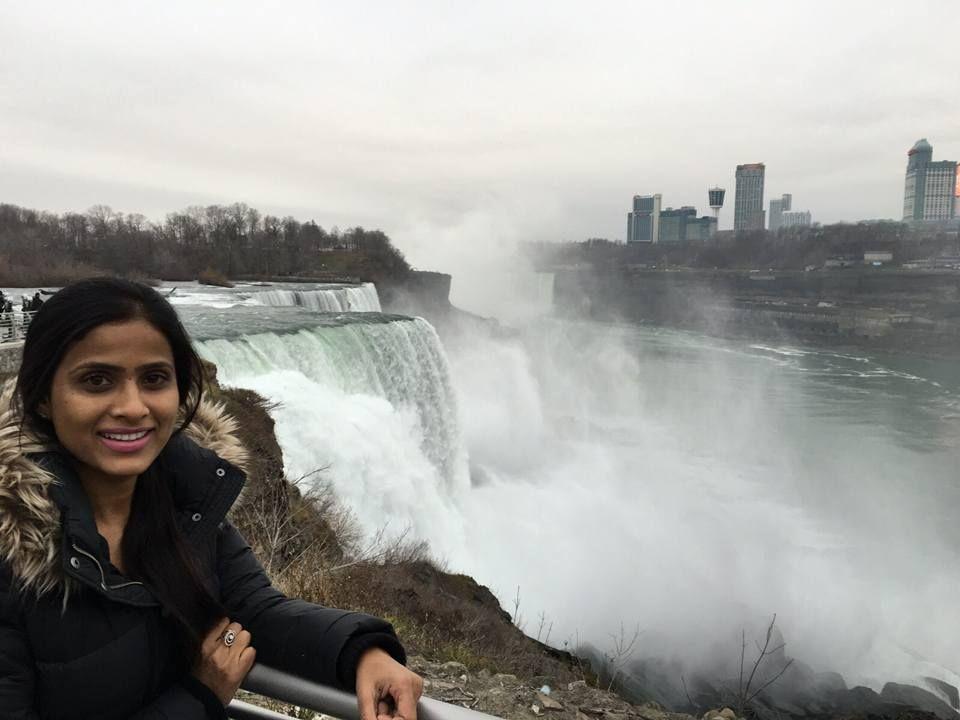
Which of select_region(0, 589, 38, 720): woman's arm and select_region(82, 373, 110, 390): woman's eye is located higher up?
select_region(82, 373, 110, 390): woman's eye

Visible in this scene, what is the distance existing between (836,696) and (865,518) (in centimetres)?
1315

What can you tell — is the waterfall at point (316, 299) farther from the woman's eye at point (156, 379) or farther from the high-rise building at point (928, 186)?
the high-rise building at point (928, 186)

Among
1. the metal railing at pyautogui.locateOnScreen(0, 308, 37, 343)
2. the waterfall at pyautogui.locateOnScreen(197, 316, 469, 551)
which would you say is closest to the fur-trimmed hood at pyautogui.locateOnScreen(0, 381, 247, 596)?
the waterfall at pyautogui.locateOnScreen(197, 316, 469, 551)

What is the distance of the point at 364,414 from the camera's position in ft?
38.3

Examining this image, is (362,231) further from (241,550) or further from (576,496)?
(241,550)

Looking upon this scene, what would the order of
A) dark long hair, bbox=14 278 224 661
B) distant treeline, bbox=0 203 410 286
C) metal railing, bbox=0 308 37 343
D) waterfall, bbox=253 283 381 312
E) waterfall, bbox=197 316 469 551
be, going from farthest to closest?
1. distant treeline, bbox=0 203 410 286
2. waterfall, bbox=253 283 381 312
3. metal railing, bbox=0 308 37 343
4. waterfall, bbox=197 316 469 551
5. dark long hair, bbox=14 278 224 661

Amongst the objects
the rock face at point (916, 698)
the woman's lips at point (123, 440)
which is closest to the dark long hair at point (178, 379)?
the woman's lips at point (123, 440)

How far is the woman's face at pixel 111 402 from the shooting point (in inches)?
A: 45.2

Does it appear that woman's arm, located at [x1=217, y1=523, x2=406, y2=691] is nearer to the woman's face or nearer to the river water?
the woman's face

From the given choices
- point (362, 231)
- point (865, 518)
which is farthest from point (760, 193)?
point (865, 518)

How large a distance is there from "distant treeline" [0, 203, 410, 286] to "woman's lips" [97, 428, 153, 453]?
33.0 m

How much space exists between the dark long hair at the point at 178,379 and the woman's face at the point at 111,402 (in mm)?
22

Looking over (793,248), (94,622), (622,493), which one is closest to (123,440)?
(94,622)

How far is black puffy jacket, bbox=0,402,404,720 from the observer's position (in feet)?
3.49
